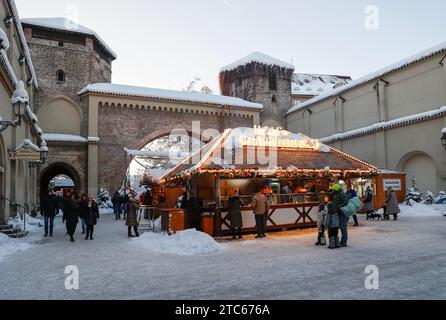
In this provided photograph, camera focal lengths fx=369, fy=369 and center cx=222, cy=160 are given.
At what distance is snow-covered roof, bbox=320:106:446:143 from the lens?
2263cm

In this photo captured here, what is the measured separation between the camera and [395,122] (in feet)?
83.7

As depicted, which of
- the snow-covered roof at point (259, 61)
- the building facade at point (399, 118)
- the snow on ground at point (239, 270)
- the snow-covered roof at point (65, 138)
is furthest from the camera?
the snow-covered roof at point (259, 61)

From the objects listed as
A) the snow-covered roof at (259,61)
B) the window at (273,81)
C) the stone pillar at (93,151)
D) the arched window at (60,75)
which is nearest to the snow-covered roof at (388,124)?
the window at (273,81)

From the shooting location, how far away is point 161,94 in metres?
31.5

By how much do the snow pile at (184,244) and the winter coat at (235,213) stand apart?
4.86ft

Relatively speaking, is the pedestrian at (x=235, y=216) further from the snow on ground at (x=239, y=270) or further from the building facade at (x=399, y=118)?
the building facade at (x=399, y=118)

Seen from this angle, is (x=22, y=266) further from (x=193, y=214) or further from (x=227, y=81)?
(x=227, y=81)

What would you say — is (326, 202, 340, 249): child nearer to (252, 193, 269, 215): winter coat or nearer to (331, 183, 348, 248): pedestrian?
(331, 183, 348, 248): pedestrian

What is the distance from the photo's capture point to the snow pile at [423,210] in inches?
726

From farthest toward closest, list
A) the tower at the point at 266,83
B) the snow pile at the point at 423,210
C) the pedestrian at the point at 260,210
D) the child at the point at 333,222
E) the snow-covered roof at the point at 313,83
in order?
the snow-covered roof at the point at 313,83 < the tower at the point at 266,83 < the snow pile at the point at 423,210 < the pedestrian at the point at 260,210 < the child at the point at 333,222

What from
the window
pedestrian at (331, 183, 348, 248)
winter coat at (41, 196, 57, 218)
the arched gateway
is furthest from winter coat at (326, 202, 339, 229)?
the window

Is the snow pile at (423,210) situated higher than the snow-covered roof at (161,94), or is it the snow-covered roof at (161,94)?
the snow-covered roof at (161,94)

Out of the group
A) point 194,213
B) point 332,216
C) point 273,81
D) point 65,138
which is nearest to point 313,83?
point 273,81
